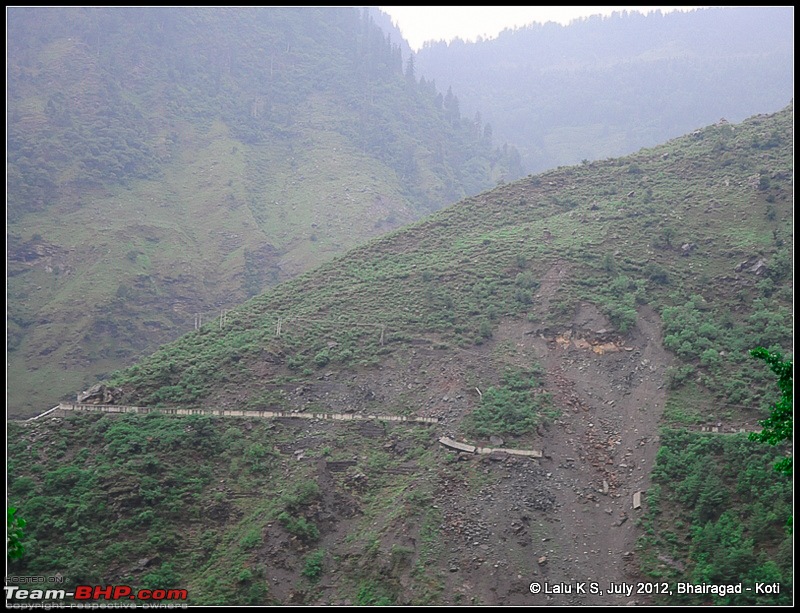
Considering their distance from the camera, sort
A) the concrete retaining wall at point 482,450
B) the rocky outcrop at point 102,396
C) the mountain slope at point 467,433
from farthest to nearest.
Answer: the rocky outcrop at point 102,396, the concrete retaining wall at point 482,450, the mountain slope at point 467,433

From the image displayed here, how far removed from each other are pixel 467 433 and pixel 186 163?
2513 inches

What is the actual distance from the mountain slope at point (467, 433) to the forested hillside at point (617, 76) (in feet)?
272

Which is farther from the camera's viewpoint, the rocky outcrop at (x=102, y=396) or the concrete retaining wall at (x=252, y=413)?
the rocky outcrop at (x=102, y=396)

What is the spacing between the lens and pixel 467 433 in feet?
106

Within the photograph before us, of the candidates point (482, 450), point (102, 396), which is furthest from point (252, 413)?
point (482, 450)

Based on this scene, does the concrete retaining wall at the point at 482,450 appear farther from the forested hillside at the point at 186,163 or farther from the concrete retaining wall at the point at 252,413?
the forested hillside at the point at 186,163

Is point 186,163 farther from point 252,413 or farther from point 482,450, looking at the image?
point 482,450

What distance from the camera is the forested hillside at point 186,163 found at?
6300 centimetres

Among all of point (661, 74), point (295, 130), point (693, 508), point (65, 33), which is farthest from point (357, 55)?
point (693, 508)

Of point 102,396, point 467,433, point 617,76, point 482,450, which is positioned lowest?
point 482,450

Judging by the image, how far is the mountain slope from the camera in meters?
26.7

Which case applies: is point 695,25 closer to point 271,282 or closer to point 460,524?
point 271,282

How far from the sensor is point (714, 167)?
50.8 metres

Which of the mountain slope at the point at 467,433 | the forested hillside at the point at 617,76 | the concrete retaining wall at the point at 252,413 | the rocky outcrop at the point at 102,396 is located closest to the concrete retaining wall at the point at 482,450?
the mountain slope at the point at 467,433
